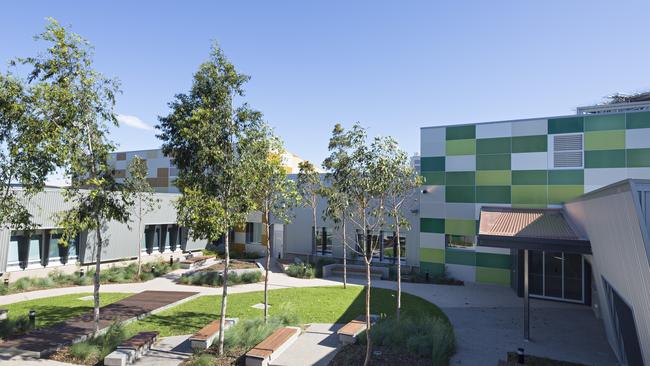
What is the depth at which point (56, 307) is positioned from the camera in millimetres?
16406

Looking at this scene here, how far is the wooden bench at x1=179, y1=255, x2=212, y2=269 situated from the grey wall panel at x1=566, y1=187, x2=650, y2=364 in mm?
24065

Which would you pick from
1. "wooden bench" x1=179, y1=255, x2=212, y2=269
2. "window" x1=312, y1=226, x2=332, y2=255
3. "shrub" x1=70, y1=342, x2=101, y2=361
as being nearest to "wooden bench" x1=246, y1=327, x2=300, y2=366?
"shrub" x1=70, y1=342, x2=101, y2=361

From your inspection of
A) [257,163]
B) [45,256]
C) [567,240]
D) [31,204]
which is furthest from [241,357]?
[45,256]

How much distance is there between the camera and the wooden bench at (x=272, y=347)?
33.3 ft

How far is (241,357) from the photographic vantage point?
423 inches

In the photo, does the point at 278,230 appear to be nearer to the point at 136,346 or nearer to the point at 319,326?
the point at 319,326

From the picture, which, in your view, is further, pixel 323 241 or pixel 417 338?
pixel 323 241

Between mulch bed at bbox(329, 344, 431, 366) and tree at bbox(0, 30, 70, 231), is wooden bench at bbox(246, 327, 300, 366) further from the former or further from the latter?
tree at bbox(0, 30, 70, 231)

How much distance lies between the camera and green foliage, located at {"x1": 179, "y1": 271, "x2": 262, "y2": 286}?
22.2m

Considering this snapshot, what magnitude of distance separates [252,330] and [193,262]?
55.6 feet

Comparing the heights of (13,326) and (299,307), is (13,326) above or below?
above

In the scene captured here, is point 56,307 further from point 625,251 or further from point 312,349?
point 625,251

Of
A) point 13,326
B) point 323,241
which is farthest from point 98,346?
point 323,241

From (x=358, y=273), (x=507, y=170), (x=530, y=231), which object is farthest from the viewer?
(x=358, y=273)
